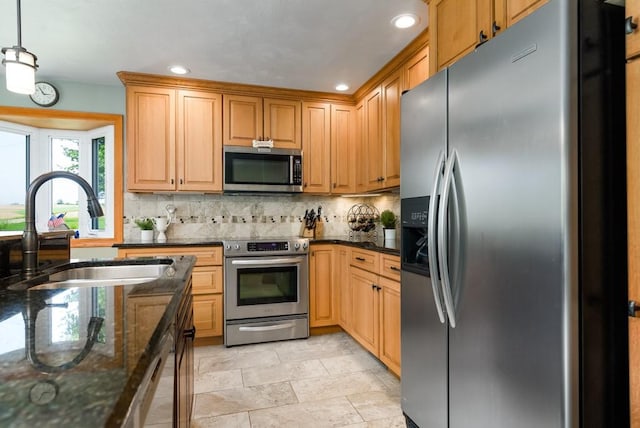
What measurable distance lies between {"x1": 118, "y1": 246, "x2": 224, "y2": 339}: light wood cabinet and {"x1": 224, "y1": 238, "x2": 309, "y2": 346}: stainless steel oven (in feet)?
0.25

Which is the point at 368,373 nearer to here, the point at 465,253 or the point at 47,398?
the point at 465,253

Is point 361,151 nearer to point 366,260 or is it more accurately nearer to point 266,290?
point 366,260

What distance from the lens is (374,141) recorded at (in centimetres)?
321

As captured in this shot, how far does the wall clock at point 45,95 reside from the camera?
3242 mm

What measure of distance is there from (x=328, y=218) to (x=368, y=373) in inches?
73.7

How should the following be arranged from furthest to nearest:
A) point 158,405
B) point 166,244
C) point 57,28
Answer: point 166,244 → point 57,28 → point 158,405

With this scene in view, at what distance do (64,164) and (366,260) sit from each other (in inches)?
126

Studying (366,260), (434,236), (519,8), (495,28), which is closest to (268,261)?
(366,260)

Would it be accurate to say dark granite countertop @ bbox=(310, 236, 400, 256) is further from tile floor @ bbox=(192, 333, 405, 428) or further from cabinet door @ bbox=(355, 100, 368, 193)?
tile floor @ bbox=(192, 333, 405, 428)

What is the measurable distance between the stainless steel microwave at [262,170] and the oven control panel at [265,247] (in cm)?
55

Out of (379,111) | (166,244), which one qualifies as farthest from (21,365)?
(379,111)

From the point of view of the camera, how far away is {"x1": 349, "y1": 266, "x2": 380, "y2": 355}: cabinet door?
2.65 metres

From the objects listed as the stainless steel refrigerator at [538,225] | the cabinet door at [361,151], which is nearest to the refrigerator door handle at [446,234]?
the stainless steel refrigerator at [538,225]

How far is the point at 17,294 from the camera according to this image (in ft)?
3.47
